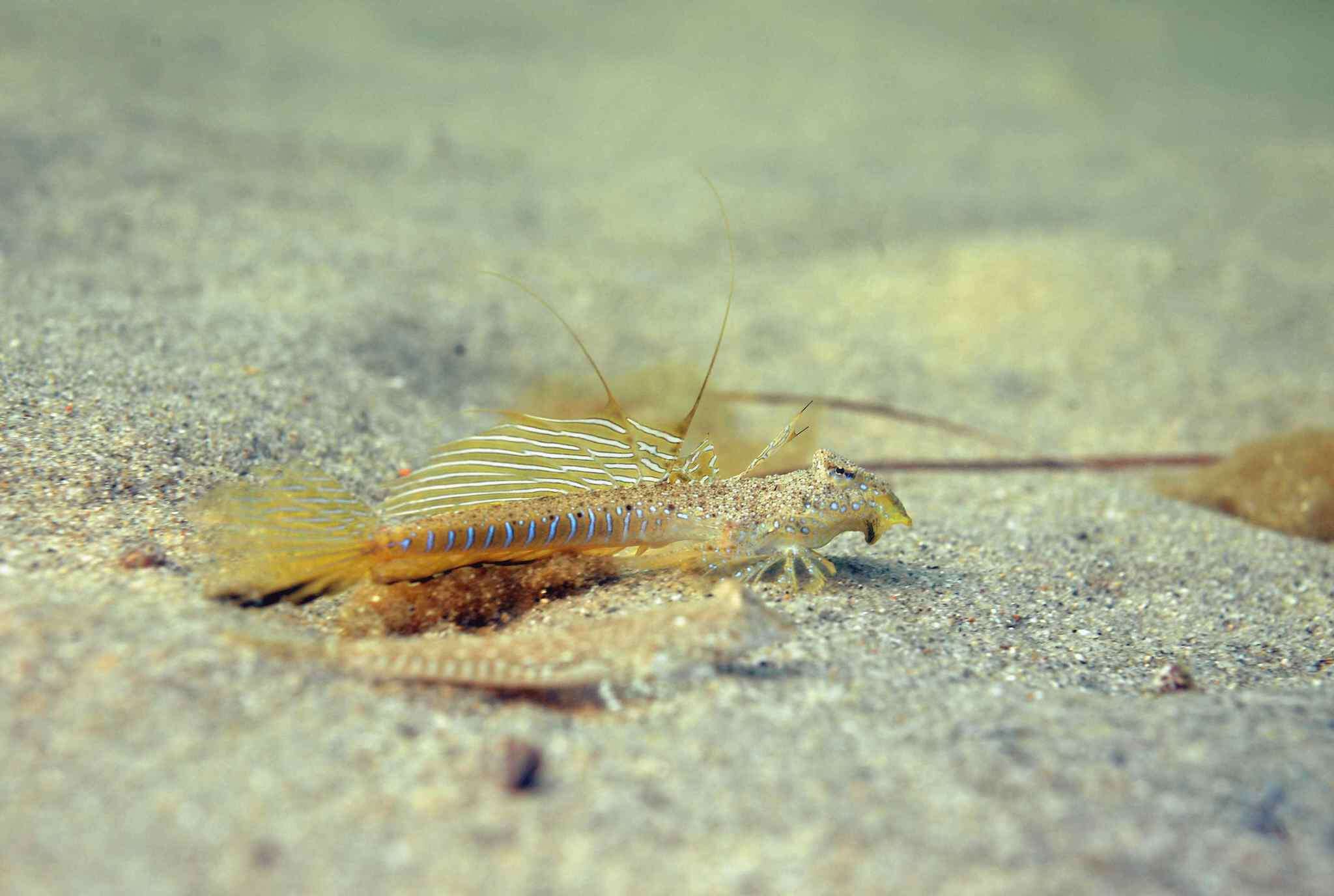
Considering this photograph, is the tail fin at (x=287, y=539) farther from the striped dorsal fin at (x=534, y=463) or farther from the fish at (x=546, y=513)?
the striped dorsal fin at (x=534, y=463)

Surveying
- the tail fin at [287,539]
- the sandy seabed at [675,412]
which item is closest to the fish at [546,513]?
the tail fin at [287,539]

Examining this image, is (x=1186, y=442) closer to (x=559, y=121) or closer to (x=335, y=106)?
(x=559, y=121)

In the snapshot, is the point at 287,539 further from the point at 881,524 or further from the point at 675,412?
the point at 675,412

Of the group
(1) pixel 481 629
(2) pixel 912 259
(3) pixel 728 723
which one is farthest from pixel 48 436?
(2) pixel 912 259

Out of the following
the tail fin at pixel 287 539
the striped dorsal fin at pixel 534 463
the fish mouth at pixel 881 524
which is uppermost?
the striped dorsal fin at pixel 534 463

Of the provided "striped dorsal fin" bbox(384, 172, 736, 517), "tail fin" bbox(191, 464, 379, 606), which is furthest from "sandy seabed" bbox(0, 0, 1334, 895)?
"striped dorsal fin" bbox(384, 172, 736, 517)

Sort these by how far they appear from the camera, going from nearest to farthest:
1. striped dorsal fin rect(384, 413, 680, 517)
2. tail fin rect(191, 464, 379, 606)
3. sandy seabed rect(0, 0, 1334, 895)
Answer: sandy seabed rect(0, 0, 1334, 895) → tail fin rect(191, 464, 379, 606) → striped dorsal fin rect(384, 413, 680, 517)

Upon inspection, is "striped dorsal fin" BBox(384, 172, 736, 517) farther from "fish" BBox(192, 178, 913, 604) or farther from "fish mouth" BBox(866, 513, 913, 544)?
"fish mouth" BBox(866, 513, 913, 544)
